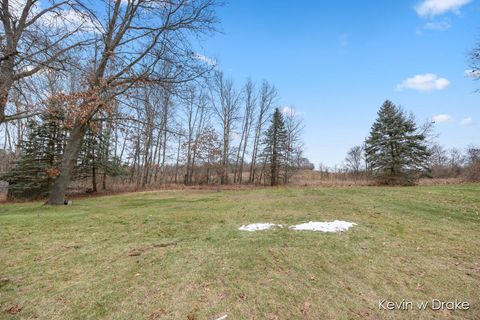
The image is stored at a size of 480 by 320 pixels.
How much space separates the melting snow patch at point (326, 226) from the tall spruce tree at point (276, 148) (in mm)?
20667

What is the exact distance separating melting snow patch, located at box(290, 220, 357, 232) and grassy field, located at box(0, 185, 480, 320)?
25 cm

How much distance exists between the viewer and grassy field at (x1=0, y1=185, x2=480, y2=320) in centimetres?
236

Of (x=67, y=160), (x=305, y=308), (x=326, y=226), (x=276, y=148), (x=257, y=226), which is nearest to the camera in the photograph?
(x=305, y=308)

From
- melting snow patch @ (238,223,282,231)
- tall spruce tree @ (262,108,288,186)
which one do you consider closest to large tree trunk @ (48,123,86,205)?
melting snow patch @ (238,223,282,231)

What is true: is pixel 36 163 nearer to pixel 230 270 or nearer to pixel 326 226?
pixel 230 270

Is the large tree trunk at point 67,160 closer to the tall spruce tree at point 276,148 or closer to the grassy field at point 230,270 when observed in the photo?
the grassy field at point 230,270

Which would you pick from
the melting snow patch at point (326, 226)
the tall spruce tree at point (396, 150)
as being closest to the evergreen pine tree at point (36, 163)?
the melting snow patch at point (326, 226)

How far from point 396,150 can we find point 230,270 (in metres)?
21.4

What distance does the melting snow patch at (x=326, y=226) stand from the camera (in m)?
4.87

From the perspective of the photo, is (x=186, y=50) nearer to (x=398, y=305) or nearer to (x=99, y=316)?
(x=99, y=316)

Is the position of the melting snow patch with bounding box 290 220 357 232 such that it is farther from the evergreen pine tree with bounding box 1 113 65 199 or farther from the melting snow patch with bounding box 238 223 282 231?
the evergreen pine tree with bounding box 1 113 65 199

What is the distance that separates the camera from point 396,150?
20.0m

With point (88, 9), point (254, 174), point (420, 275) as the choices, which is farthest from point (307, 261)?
point (254, 174)

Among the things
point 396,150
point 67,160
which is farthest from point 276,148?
point 67,160
